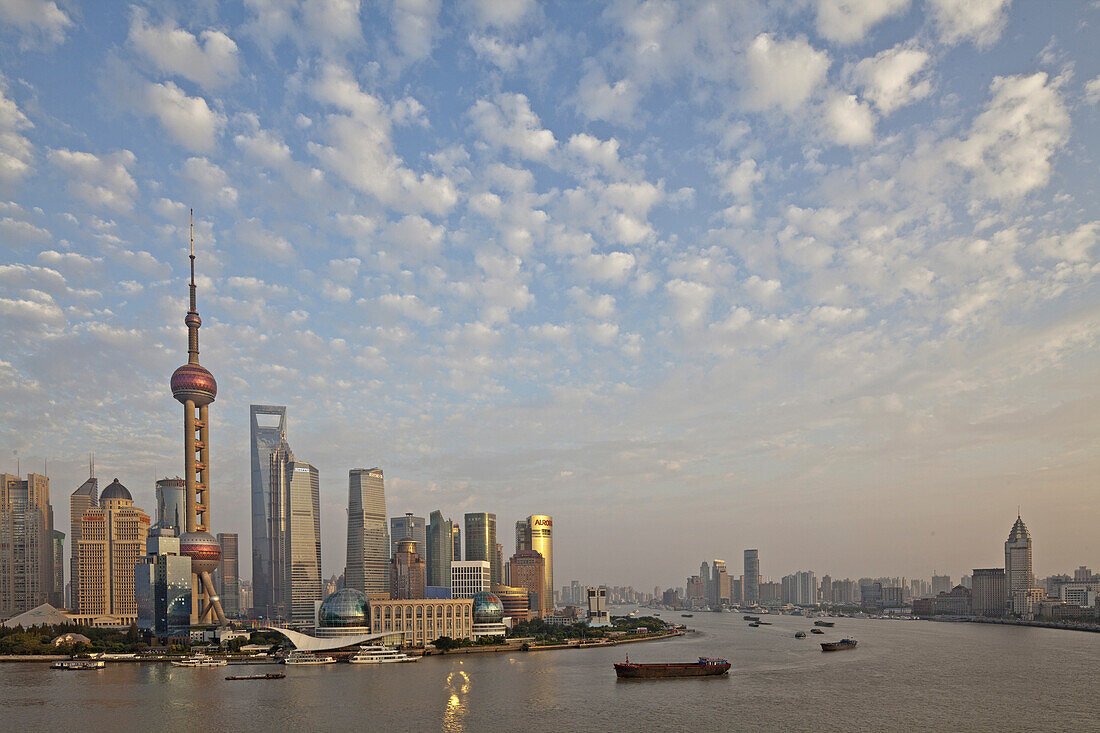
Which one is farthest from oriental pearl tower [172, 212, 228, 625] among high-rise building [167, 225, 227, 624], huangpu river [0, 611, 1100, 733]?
huangpu river [0, 611, 1100, 733]

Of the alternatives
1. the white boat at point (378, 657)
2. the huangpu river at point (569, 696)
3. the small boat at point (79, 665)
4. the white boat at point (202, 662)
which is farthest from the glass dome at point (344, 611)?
the small boat at point (79, 665)

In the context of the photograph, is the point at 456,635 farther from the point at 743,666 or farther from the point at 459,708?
the point at 459,708

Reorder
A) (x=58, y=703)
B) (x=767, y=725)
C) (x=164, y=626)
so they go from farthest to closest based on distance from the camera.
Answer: (x=164, y=626)
(x=58, y=703)
(x=767, y=725)

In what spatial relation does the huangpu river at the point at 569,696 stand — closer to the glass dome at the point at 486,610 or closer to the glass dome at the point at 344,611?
the glass dome at the point at 344,611

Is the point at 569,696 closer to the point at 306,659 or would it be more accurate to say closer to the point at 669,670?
the point at 669,670

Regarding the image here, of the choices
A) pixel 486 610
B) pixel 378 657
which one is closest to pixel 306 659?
pixel 378 657

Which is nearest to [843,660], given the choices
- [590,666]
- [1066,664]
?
[1066,664]

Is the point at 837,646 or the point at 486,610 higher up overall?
the point at 486,610
